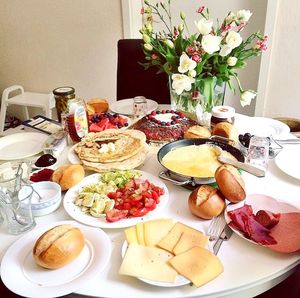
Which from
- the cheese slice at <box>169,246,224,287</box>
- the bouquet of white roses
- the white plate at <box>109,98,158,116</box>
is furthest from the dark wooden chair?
the cheese slice at <box>169,246,224,287</box>

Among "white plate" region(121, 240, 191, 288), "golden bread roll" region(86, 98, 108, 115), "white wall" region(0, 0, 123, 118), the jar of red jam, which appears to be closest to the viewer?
"white plate" region(121, 240, 191, 288)

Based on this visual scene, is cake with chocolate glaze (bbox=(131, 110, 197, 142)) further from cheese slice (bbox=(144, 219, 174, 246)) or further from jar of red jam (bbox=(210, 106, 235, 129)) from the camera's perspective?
cheese slice (bbox=(144, 219, 174, 246))

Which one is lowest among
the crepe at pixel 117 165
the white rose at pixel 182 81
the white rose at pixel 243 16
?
the crepe at pixel 117 165

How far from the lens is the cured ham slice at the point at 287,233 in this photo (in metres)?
0.80

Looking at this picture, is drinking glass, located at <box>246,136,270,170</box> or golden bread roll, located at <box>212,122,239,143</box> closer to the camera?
drinking glass, located at <box>246,136,270,170</box>

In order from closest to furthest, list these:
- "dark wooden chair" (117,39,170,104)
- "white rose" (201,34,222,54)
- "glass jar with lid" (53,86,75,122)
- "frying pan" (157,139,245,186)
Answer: "frying pan" (157,139,245,186) < "white rose" (201,34,222,54) < "glass jar with lid" (53,86,75,122) < "dark wooden chair" (117,39,170,104)

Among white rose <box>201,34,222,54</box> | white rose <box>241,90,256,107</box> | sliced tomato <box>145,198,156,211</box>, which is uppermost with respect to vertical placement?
white rose <box>201,34,222,54</box>

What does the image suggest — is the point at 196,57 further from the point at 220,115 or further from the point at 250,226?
the point at 250,226

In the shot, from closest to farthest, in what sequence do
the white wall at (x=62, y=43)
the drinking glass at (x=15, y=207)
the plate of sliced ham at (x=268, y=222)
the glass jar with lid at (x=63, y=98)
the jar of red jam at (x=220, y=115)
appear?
1. the plate of sliced ham at (x=268, y=222)
2. the drinking glass at (x=15, y=207)
3. the jar of red jam at (x=220, y=115)
4. the glass jar with lid at (x=63, y=98)
5. the white wall at (x=62, y=43)

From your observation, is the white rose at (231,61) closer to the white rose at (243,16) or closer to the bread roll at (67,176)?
the white rose at (243,16)

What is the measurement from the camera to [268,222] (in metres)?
0.87

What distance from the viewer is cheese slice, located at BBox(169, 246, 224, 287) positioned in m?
0.72

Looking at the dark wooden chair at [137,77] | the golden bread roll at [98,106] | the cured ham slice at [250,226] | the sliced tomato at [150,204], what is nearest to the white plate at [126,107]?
the golden bread roll at [98,106]

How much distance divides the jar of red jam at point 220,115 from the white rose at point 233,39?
26 centimetres
